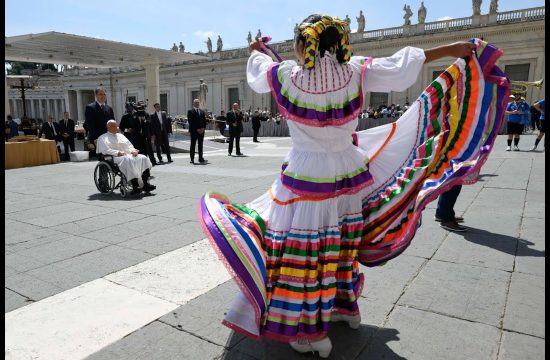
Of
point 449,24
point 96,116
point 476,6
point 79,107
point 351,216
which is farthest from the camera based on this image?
point 79,107

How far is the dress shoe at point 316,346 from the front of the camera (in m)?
2.14

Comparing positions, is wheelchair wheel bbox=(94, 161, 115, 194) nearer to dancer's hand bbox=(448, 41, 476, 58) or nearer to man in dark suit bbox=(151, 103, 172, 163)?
man in dark suit bbox=(151, 103, 172, 163)

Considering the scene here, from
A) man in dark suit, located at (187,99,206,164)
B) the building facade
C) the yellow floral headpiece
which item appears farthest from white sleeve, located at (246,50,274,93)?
the building facade

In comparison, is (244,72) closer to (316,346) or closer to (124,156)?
(124,156)

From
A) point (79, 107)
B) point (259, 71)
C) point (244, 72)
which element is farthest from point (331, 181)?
point (79, 107)

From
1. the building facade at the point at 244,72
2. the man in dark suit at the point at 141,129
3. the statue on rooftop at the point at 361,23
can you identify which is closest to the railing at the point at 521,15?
the building facade at the point at 244,72

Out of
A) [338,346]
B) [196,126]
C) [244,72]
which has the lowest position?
[338,346]

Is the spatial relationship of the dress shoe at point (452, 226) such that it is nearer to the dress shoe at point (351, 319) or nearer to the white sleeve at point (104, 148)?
the dress shoe at point (351, 319)

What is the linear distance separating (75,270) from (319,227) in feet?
8.02

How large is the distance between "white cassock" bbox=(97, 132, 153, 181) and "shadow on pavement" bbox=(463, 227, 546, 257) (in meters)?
5.16

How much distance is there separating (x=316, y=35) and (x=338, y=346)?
1.72 meters

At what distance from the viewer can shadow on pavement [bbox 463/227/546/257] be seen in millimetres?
3713

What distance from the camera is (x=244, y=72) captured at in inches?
1613

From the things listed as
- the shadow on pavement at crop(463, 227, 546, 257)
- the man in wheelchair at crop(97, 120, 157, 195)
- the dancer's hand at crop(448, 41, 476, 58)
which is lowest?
the shadow on pavement at crop(463, 227, 546, 257)
